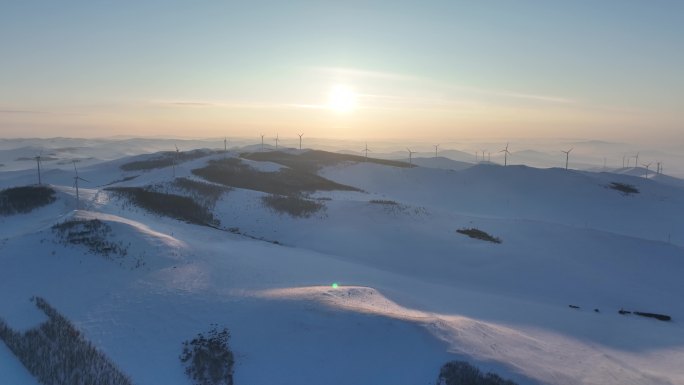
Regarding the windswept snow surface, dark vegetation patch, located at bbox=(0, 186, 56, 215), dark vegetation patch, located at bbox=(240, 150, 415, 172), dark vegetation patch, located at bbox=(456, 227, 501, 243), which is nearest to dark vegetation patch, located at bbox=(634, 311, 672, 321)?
the windswept snow surface

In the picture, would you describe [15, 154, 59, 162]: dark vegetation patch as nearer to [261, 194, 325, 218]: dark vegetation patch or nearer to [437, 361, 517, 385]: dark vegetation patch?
[261, 194, 325, 218]: dark vegetation patch

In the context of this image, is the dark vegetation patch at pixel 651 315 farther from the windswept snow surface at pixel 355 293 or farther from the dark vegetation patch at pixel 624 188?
the dark vegetation patch at pixel 624 188

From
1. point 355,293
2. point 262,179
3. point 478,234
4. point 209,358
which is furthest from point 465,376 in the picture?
point 262,179

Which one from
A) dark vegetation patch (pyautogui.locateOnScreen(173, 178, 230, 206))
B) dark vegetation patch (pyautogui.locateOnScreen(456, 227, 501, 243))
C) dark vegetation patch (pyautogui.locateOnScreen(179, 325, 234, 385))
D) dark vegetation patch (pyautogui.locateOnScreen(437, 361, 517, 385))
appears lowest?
dark vegetation patch (pyautogui.locateOnScreen(456, 227, 501, 243))

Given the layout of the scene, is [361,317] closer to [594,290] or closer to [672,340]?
[672,340]

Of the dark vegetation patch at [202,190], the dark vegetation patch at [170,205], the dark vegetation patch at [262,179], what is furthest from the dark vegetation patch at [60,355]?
the dark vegetation patch at [262,179]

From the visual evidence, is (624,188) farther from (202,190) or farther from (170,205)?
(170,205)

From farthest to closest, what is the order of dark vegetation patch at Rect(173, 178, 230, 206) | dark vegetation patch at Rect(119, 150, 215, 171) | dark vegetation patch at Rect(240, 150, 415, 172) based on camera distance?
1. dark vegetation patch at Rect(119, 150, 215, 171)
2. dark vegetation patch at Rect(240, 150, 415, 172)
3. dark vegetation patch at Rect(173, 178, 230, 206)
